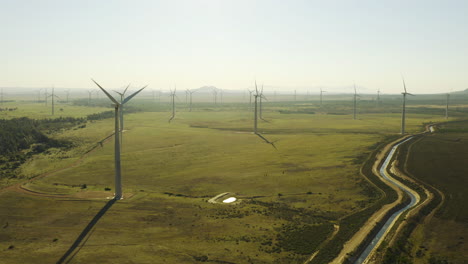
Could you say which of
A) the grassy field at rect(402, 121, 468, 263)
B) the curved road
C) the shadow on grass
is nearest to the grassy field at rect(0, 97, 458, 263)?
the shadow on grass

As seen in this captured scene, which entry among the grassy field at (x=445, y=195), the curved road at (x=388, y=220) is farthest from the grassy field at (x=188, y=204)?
the grassy field at (x=445, y=195)

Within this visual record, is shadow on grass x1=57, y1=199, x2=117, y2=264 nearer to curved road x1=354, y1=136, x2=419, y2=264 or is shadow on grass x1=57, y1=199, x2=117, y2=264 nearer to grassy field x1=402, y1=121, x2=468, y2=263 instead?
curved road x1=354, y1=136, x2=419, y2=264

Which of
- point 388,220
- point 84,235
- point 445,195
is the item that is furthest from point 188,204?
point 445,195

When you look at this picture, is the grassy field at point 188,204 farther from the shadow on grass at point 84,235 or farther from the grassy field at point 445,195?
the grassy field at point 445,195

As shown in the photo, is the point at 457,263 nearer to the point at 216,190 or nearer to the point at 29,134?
the point at 216,190

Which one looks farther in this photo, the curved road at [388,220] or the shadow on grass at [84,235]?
the curved road at [388,220]

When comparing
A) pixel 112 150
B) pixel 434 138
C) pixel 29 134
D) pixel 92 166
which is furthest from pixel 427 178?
pixel 29 134
